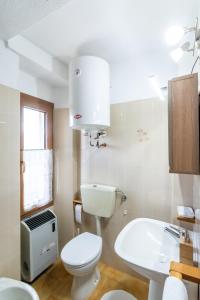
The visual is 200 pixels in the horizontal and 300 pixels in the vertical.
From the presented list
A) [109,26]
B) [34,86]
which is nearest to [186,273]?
[109,26]

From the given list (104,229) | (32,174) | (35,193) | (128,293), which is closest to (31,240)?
(35,193)

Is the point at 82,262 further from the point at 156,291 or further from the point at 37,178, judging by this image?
the point at 37,178

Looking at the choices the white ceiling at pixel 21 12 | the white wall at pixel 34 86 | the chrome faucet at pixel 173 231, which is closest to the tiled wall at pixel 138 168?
the chrome faucet at pixel 173 231

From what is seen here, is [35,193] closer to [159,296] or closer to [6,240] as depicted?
[6,240]

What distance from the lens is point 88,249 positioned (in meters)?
1.57

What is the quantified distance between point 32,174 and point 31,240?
65 centimetres

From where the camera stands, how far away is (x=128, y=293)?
156 cm

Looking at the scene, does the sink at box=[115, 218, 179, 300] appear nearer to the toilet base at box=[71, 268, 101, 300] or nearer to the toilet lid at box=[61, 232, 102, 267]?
the toilet lid at box=[61, 232, 102, 267]

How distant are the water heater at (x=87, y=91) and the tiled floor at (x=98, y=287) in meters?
1.55

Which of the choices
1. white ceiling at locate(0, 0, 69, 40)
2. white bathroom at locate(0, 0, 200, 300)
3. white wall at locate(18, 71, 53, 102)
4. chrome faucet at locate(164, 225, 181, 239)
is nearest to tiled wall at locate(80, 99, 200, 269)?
white bathroom at locate(0, 0, 200, 300)

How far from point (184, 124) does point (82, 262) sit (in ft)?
4.32

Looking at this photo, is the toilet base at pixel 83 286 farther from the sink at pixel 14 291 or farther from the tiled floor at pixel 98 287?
the sink at pixel 14 291

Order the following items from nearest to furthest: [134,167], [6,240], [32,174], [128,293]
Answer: [6,240], [128,293], [134,167], [32,174]

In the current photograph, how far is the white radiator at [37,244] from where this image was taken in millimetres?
1648
